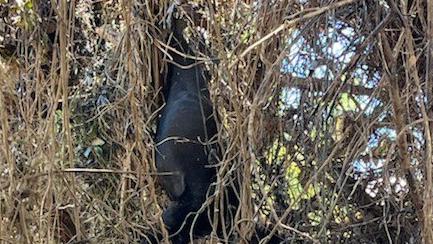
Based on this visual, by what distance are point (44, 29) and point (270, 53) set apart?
0.66 m

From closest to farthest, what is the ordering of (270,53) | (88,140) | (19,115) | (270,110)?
(270,53), (270,110), (19,115), (88,140)

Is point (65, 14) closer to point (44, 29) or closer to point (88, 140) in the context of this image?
point (44, 29)

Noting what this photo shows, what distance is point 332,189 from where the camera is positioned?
1809 millimetres

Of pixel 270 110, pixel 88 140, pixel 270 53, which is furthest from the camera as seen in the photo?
pixel 88 140

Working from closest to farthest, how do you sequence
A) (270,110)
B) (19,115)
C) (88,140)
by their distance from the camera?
(270,110)
(19,115)
(88,140)

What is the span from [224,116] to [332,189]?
291 millimetres

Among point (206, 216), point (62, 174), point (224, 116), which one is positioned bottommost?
point (206, 216)

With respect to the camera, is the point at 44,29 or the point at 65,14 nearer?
the point at 65,14

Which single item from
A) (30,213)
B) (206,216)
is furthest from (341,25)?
(30,213)

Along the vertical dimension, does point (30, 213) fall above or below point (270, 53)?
below

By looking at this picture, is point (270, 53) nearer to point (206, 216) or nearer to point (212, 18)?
point (212, 18)

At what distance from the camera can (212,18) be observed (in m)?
1.77

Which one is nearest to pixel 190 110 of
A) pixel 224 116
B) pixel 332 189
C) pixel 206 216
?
pixel 224 116

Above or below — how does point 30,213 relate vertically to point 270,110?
below
